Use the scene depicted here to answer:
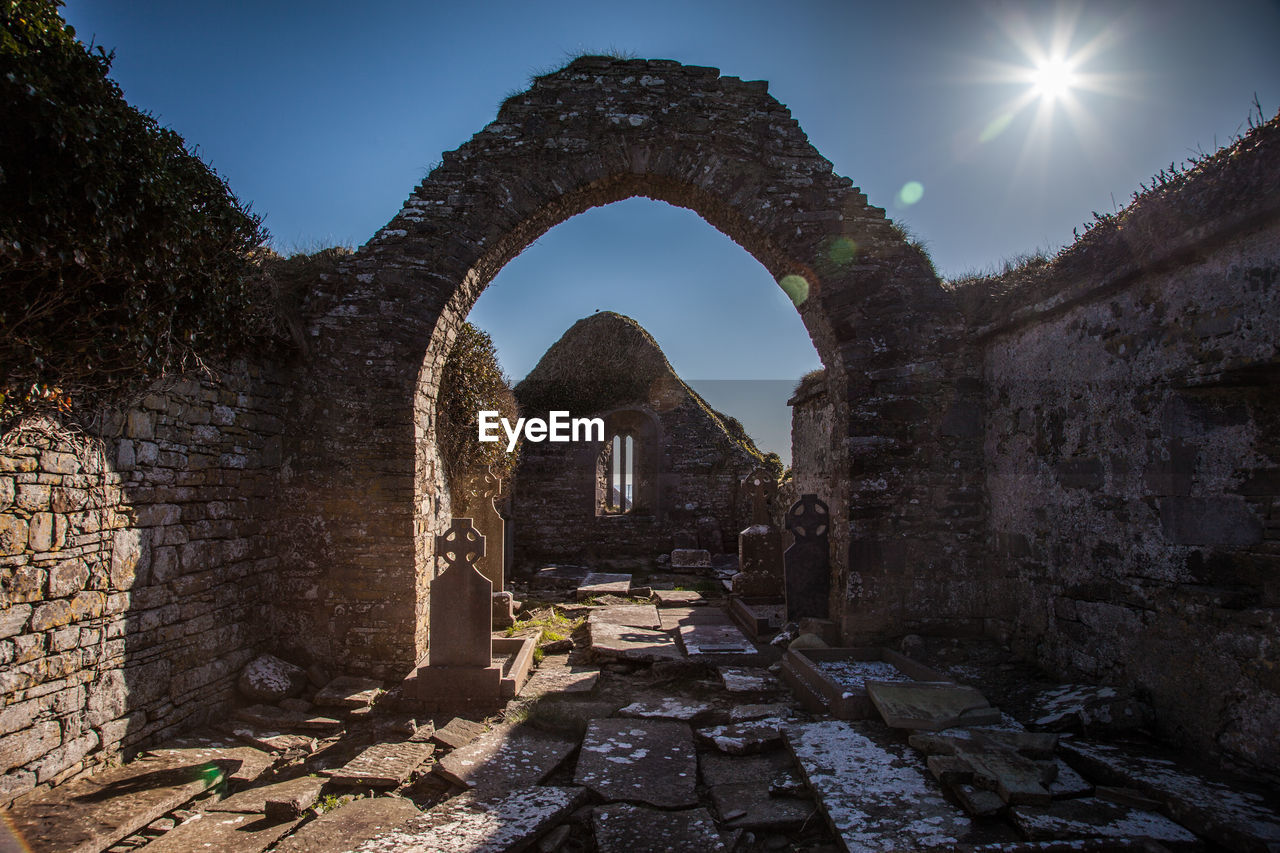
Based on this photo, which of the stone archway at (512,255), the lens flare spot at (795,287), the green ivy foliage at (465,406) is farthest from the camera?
the green ivy foliage at (465,406)

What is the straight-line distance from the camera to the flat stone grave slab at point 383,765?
4070mm

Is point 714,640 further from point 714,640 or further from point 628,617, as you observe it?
point 628,617

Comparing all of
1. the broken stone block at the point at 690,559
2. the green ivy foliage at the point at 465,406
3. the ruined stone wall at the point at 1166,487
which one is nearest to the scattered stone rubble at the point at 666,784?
the ruined stone wall at the point at 1166,487

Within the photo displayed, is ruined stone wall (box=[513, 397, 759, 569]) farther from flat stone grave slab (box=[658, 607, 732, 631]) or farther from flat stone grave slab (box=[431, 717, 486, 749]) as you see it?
flat stone grave slab (box=[431, 717, 486, 749])

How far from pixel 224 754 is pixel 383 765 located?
1117 millimetres

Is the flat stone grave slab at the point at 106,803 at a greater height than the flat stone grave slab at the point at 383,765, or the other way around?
the flat stone grave slab at the point at 106,803

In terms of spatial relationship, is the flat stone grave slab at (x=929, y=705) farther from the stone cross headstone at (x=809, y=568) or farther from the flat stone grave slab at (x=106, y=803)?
the flat stone grave slab at (x=106, y=803)

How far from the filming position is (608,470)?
16.8 metres

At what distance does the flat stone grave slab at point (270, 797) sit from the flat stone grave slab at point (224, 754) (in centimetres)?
17

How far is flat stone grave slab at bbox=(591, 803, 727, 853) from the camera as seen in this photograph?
319 cm

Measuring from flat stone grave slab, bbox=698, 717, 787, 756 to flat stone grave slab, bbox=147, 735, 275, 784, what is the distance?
2949 millimetres

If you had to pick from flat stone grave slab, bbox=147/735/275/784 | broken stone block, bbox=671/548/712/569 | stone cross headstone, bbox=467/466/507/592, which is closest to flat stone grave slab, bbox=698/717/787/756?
flat stone grave slab, bbox=147/735/275/784

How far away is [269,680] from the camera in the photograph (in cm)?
541

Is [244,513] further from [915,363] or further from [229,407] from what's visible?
[915,363]
